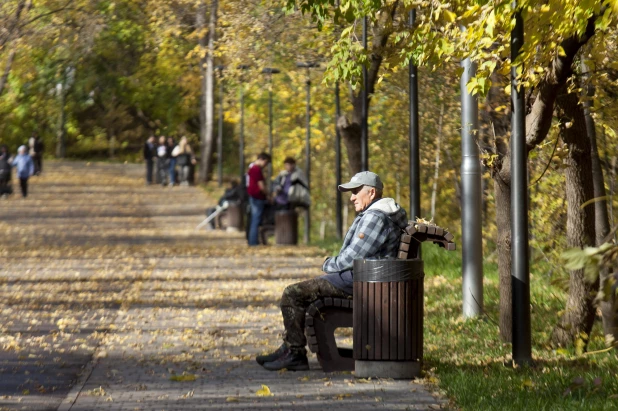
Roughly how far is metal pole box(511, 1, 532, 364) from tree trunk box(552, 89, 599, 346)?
1.36 m

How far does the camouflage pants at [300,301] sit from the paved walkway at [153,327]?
27 cm

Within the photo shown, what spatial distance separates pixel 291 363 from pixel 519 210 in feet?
6.76

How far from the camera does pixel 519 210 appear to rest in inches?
364

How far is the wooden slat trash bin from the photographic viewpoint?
9094 millimetres

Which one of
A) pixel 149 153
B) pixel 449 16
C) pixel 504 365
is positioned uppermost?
pixel 149 153

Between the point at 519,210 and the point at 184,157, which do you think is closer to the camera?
the point at 519,210

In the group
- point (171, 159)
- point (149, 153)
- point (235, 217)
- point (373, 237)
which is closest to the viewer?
point (373, 237)

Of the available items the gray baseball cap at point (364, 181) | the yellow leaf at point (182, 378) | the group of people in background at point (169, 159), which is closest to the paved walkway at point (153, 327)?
the yellow leaf at point (182, 378)

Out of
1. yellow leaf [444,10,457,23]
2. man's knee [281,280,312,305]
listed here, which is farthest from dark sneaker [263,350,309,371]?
yellow leaf [444,10,457,23]

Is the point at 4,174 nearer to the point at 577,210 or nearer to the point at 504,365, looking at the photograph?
the point at 577,210

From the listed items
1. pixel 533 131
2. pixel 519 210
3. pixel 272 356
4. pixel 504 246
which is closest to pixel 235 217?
pixel 504 246

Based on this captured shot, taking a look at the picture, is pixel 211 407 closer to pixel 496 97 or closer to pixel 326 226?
pixel 496 97

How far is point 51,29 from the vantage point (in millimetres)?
25031

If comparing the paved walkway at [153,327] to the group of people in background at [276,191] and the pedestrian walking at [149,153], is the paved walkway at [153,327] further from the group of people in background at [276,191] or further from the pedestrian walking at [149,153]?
the pedestrian walking at [149,153]
